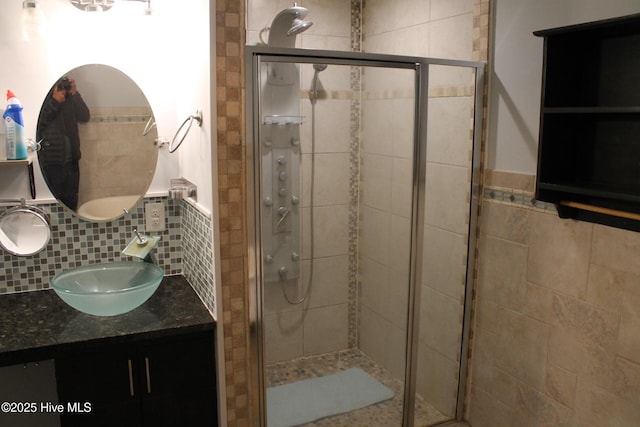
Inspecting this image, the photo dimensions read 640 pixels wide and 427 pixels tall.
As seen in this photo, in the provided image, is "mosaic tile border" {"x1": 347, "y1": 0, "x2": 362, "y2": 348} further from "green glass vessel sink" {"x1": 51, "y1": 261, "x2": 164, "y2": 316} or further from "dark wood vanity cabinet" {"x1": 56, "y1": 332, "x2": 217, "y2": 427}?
"green glass vessel sink" {"x1": 51, "y1": 261, "x2": 164, "y2": 316}

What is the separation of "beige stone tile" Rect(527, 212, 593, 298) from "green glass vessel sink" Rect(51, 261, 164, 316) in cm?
145

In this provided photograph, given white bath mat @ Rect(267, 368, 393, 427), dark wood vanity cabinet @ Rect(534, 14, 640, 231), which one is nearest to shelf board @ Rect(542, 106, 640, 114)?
dark wood vanity cabinet @ Rect(534, 14, 640, 231)

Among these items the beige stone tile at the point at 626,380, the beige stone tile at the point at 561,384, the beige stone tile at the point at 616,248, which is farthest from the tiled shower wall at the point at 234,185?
the beige stone tile at the point at 626,380

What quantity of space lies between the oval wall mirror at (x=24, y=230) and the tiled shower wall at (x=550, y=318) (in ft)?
6.08

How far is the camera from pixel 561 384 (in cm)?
195

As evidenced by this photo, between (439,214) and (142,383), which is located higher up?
(439,214)

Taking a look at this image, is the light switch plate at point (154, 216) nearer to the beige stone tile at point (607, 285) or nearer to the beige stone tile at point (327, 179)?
the beige stone tile at point (327, 179)

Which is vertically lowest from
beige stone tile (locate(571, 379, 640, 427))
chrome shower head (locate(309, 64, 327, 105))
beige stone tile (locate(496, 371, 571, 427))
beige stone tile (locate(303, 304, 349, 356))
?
beige stone tile (locate(496, 371, 571, 427))

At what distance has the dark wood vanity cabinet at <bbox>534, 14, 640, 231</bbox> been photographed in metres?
1.62

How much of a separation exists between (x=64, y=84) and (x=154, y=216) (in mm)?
659

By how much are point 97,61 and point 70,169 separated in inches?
18.4

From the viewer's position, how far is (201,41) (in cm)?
190

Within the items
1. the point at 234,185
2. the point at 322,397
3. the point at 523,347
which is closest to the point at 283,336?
the point at 322,397

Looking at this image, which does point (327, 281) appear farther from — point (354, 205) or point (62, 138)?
point (62, 138)
